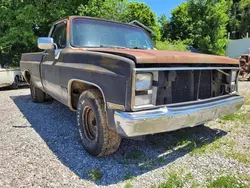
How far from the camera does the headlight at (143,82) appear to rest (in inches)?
94.5

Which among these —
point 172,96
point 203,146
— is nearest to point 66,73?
point 172,96

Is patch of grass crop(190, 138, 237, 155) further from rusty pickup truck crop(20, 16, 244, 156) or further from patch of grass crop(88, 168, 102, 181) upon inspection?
patch of grass crop(88, 168, 102, 181)

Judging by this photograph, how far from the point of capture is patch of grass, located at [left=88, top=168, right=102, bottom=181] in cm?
261

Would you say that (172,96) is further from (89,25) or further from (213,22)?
(213,22)

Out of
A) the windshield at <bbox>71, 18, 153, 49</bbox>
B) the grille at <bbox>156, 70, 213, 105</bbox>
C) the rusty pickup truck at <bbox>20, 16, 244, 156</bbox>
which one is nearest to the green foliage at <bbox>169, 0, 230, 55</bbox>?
the windshield at <bbox>71, 18, 153, 49</bbox>

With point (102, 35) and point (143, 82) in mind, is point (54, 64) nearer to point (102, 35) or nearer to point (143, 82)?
point (102, 35)

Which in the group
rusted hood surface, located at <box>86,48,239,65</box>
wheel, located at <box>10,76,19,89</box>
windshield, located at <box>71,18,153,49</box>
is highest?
windshield, located at <box>71,18,153,49</box>

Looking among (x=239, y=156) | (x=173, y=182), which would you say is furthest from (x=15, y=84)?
(x=239, y=156)

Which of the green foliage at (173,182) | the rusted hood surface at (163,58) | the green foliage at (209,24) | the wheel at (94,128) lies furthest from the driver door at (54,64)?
the green foliage at (209,24)

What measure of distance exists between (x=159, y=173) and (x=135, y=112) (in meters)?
0.84

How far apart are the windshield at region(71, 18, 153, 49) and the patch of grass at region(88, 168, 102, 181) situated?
1898 mm

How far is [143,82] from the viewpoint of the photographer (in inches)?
96.5

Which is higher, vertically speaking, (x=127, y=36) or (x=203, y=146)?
(x=127, y=36)

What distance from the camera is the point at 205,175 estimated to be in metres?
2.64
